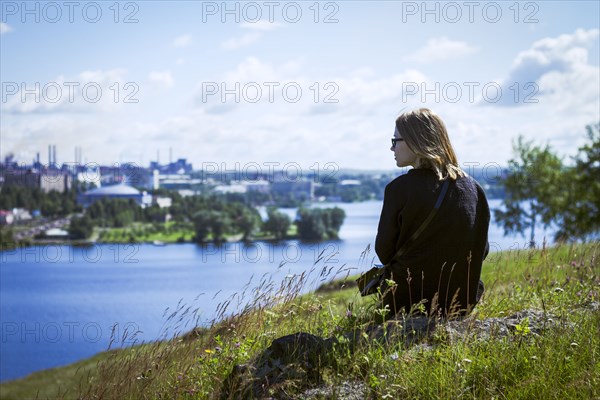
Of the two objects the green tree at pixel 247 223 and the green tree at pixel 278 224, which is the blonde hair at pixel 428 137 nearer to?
the green tree at pixel 278 224

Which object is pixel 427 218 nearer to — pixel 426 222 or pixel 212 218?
pixel 426 222

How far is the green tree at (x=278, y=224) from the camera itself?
103 m

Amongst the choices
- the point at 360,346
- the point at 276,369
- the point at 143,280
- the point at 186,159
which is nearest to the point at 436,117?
the point at 360,346

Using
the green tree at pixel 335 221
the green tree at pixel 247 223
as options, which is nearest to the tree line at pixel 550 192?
the green tree at pixel 335 221

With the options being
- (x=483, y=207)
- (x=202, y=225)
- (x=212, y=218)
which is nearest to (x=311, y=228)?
(x=212, y=218)

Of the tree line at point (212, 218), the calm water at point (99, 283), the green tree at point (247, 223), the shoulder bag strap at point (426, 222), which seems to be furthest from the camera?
the green tree at point (247, 223)

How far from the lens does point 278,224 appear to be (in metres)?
104

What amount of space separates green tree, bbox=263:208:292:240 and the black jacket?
94.6 metres

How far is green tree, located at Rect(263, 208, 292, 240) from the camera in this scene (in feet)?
339

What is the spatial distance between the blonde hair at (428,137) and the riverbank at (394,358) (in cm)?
118

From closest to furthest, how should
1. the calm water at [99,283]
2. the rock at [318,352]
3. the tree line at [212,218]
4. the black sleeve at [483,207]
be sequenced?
1. the rock at [318,352]
2. the black sleeve at [483,207]
3. the calm water at [99,283]
4. the tree line at [212,218]

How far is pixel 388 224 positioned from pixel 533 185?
140 ft

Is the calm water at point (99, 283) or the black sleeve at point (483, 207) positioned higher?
the black sleeve at point (483, 207)

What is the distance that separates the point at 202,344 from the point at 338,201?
344ft
